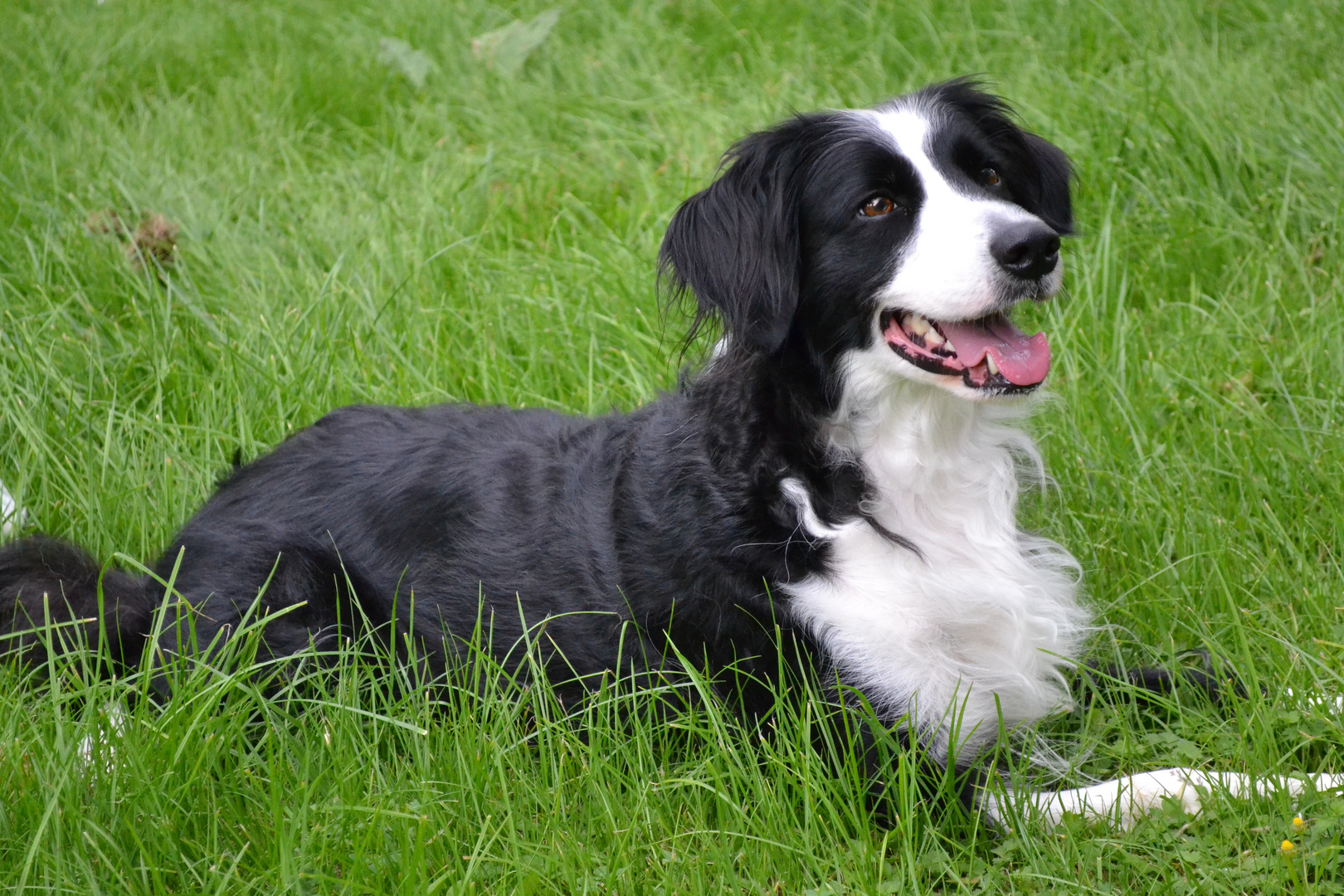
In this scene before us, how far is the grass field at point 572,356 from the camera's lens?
203 cm

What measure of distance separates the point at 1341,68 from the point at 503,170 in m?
3.10

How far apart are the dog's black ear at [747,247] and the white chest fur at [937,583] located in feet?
0.69

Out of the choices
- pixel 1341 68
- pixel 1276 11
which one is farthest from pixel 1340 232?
pixel 1276 11

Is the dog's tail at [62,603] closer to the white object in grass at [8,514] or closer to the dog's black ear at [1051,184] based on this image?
the white object in grass at [8,514]

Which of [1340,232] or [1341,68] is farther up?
[1341,68]

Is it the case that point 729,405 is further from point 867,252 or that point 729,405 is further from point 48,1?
point 48,1

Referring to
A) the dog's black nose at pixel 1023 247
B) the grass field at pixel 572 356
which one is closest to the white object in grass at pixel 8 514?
the grass field at pixel 572 356

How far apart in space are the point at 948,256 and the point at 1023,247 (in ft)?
0.43

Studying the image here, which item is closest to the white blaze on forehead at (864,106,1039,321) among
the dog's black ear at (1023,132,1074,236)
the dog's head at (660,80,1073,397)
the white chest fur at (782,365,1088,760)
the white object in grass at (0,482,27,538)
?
the dog's head at (660,80,1073,397)

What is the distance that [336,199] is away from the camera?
4.55 meters

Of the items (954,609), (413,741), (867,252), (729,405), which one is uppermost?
(867,252)

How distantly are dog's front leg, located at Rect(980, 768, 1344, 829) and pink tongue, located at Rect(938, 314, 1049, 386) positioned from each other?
736 millimetres

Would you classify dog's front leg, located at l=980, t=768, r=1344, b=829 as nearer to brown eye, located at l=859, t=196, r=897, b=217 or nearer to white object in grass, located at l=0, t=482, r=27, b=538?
brown eye, located at l=859, t=196, r=897, b=217

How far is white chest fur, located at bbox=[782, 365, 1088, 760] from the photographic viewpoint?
7.34ft
